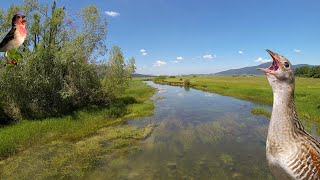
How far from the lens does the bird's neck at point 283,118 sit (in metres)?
4.96

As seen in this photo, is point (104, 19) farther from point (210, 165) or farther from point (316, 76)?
point (316, 76)

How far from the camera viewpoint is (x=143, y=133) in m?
25.1

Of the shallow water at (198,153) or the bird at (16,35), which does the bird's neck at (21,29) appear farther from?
the shallow water at (198,153)

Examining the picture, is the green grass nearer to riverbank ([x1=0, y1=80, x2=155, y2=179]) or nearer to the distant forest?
riverbank ([x1=0, y1=80, x2=155, y2=179])

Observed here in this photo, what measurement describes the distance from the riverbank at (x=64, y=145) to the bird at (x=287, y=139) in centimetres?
1299

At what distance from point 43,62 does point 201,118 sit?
1815 cm

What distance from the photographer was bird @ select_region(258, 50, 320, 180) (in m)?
4.88

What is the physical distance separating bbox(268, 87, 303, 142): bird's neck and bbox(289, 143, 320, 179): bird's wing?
0.34 m

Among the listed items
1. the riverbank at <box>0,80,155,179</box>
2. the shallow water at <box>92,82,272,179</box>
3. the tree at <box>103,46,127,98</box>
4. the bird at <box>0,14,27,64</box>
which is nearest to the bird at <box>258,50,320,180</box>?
the bird at <box>0,14,27,64</box>

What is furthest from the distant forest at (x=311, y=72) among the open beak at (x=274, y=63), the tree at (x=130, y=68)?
the open beak at (x=274, y=63)

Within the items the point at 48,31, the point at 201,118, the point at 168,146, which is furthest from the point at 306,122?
the point at 48,31

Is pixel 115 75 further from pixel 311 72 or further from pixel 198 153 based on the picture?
pixel 311 72

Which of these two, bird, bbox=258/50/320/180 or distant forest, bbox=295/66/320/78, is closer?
bird, bbox=258/50/320/180

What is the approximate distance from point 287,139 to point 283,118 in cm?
37
